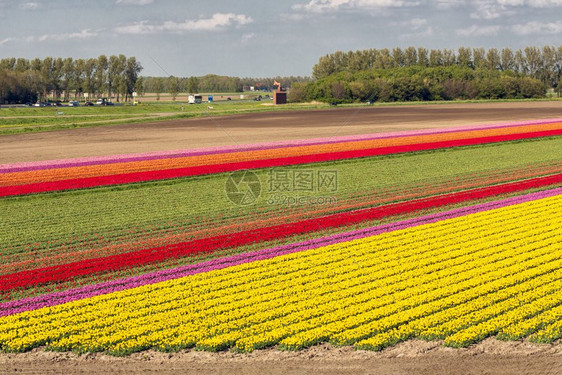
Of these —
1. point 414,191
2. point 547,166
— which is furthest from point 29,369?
point 547,166

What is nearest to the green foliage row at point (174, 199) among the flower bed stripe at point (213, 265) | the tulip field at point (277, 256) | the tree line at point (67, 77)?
the tulip field at point (277, 256)

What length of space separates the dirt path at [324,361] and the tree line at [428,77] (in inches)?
4469

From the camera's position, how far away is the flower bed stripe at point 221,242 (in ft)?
60.6

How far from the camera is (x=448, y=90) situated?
13875cm

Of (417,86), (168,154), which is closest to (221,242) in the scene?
(168,154)

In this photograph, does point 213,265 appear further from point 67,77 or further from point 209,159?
point 67,77

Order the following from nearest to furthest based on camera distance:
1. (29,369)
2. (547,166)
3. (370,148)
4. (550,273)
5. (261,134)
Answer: (29,369) < (550,273) < (547,166) < (370,148) < (261,134)

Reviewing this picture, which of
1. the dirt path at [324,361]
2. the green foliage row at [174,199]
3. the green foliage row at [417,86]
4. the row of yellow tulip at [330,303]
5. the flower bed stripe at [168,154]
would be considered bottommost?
the dirt path at [324,361]

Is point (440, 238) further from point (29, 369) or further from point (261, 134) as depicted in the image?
point (261, 134)

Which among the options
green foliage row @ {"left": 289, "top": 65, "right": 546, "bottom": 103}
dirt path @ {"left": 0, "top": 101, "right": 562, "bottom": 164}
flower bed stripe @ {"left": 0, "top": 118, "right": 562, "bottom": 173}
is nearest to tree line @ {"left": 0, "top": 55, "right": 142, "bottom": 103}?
green foliage row @ {"left": 289, "top": 65, "right": 546, "bottom": 103}

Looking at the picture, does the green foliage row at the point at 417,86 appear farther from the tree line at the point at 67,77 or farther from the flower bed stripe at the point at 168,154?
the flower bed stripe at the point at 168,154

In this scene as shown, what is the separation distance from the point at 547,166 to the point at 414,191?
1181cm

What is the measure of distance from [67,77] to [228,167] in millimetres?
125416

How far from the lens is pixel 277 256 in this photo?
2028 cm
